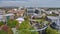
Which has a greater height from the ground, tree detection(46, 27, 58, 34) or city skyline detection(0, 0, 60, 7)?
city skyline detection(0, 0, 60, 7)

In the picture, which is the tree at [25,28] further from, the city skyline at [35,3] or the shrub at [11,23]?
the city skyline at [35,3]

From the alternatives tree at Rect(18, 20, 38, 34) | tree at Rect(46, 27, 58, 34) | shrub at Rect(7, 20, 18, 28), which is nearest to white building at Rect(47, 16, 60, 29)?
tree at Rect(46, 27, 58, 34)

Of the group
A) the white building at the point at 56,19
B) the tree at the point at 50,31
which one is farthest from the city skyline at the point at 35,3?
the tree at the point at 50,31

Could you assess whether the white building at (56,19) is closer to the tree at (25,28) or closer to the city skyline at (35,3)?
the city skyline at (35,3)

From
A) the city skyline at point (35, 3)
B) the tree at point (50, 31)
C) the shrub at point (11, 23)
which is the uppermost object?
the city skyline at point (35, 3)

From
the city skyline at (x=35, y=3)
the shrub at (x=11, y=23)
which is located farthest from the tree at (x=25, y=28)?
the city skyline at (x=35, y=3)

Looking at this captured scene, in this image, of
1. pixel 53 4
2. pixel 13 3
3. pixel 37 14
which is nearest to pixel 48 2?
pixel 53 4

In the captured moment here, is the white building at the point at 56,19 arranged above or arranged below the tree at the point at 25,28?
above

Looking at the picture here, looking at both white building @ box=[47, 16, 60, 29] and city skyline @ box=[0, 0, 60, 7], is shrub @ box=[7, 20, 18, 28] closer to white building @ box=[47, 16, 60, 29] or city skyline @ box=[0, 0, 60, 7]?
city skyline @ box=[0, 0, 60, 7]

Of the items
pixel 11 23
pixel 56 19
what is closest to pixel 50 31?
pixel 56 19

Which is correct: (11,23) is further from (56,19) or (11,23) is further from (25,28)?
(56,19)

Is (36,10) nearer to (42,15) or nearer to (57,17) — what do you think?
(42,15)
